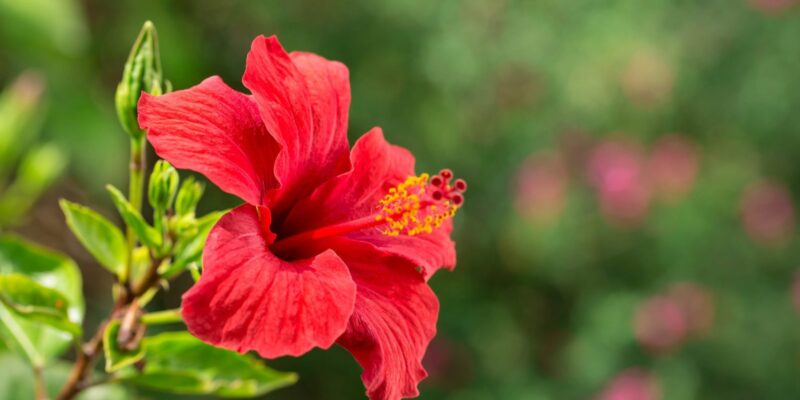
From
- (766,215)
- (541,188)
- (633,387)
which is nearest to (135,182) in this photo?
(633,387)

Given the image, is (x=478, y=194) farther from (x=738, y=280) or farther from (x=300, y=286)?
(x=300, y=286)

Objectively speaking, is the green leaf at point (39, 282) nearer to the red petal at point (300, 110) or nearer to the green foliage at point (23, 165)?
the red petal at point (300, 110)

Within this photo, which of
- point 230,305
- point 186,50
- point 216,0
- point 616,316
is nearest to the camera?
point 230,305

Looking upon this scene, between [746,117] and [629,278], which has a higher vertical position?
[746,117]

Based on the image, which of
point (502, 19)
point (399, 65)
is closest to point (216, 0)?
point (399, 65)

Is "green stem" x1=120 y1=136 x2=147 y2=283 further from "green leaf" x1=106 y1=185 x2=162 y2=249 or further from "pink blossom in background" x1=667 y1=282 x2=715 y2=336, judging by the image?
"pink blossom in background" x1=667 y1=282 x2=715 y2=336

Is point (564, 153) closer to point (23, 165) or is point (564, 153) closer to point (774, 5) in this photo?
point (774, 5)

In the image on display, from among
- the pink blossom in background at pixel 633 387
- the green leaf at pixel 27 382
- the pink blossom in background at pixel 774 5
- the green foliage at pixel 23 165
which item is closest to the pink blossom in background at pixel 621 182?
the pink blossom in background at pixel 633 387

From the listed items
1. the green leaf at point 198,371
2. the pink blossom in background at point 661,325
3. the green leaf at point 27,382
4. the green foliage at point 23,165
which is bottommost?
the pink blossom in background at point 661,325
